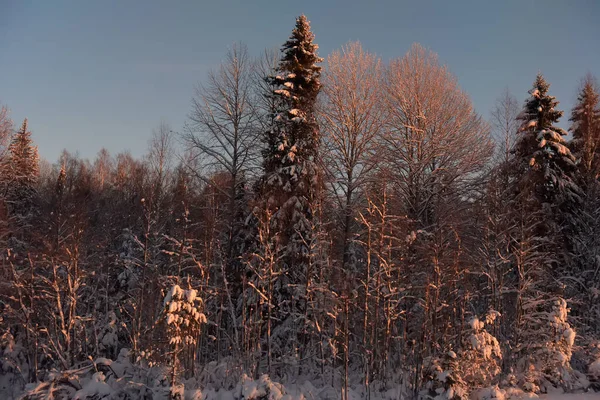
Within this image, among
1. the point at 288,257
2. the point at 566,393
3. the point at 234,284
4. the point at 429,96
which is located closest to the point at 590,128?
the point at 429,96

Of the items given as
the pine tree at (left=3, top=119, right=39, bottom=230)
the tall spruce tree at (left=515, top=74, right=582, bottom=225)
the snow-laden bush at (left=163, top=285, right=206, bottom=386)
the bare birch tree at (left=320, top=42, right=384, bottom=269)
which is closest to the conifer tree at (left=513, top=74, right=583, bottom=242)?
the tall spruce tree at (left=515, top=74, right=582, bottom=225)

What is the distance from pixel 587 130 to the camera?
1977cm

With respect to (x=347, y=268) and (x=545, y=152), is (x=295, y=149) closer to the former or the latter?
(x=347, y=268)

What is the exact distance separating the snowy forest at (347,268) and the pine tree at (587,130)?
105 millimetres

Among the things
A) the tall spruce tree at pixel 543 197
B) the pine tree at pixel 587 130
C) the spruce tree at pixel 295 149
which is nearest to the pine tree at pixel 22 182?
the spruce tree at pixel 295 149

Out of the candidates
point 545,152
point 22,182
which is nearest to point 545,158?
point 545,152

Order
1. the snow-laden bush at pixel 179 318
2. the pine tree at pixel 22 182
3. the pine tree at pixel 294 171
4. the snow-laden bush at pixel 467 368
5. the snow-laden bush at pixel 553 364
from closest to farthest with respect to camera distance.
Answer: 1. the snow-laden bush at pixel 467 368
2. the snow-laden bush at pixel 179 318
3. the snow-laden bush at pixel 553 364
4. the pine tree at pixel 294 171
5. the pine tree at pixel 22 182

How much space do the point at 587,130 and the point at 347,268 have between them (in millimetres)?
13478

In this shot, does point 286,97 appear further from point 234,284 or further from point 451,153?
point 451,153

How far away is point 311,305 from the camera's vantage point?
42.3ft

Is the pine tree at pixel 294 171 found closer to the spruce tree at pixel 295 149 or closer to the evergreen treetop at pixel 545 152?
the spruce tree at pixel 295 149

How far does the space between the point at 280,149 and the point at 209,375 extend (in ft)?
25.4

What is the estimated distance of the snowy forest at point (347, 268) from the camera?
10344 millimetres

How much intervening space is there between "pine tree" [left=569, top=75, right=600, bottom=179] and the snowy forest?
0.10 meters
